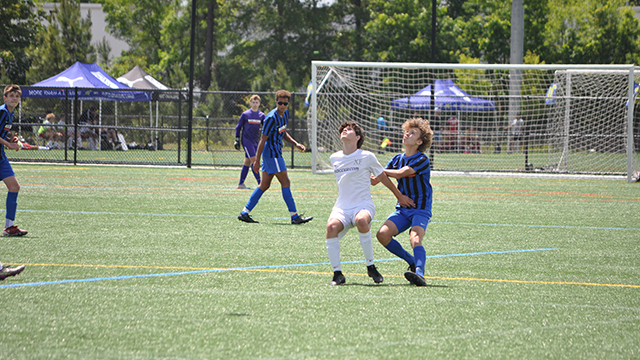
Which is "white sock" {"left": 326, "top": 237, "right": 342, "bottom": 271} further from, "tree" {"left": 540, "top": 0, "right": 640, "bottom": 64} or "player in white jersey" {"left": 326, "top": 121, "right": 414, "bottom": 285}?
"tree" {"left": 540, "top": 0, "right": 640, "bottom": 64}

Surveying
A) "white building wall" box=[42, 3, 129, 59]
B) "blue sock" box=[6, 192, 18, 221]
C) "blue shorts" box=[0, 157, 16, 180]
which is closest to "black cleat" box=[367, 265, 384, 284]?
"blue sock" box=[6, 192, 18, 221]

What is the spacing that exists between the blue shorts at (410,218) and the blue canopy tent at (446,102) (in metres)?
13.7

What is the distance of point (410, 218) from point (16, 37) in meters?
45.4

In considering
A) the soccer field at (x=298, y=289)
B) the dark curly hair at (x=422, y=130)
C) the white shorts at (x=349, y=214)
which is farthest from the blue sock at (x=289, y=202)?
the white shorts at (x=349, y=214)

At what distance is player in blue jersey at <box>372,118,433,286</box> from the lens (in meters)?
5.70

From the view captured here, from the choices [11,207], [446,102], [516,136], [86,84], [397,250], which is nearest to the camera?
[397,250]

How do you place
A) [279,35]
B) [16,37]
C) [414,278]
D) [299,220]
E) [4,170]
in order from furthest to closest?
[279,35]
[16,37]
[299,220]
[4,170]
[414,278]

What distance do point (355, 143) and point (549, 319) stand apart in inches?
84.7

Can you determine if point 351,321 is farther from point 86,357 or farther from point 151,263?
point 151,263

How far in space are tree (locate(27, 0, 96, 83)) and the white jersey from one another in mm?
36062

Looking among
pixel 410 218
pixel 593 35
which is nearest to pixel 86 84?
pixel 410 218

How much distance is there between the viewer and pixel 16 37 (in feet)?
146

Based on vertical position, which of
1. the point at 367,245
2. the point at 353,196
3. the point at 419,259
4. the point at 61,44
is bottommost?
the point at 419,259

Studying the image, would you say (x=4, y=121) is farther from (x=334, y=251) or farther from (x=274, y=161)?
(x=334, y=251)
